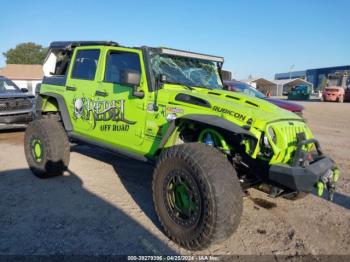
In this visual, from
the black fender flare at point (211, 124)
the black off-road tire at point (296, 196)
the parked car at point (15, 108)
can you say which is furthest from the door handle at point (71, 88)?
the parked car at point (15, 108)

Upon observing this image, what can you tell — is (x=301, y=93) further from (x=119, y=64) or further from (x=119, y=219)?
(x=119, y=219)

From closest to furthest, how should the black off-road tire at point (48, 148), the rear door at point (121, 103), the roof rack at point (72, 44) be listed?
the rear door at point (121, 103) < the roof rack at point (72, 44) < the black off-road tire at point (48, 148)

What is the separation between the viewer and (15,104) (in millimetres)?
9289

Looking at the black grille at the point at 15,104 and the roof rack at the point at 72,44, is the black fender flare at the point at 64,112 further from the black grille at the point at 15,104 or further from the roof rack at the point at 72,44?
the black grille at the point at 15,104

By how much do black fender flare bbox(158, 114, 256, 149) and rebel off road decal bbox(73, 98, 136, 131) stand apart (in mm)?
701

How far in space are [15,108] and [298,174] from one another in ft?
27.4

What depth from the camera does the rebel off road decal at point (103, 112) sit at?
4.50 m

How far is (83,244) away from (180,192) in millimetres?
1094

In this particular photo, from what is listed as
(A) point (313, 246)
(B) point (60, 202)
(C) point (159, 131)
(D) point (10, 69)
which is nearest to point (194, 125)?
(C) point (159, 131)

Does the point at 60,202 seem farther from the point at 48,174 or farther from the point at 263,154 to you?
the point at 263,154

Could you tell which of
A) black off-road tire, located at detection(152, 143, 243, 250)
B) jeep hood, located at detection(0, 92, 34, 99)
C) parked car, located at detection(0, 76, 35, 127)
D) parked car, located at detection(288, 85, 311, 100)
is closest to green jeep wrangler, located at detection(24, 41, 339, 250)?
black off-road tire, located at detection(152, 143, 243, 250)

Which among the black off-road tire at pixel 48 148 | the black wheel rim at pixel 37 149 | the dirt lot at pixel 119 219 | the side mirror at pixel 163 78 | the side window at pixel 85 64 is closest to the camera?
the dirt lot at pixel 119 219

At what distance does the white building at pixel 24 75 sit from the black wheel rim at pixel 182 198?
42.4m

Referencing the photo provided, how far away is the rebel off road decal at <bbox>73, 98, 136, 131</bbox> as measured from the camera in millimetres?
4496
